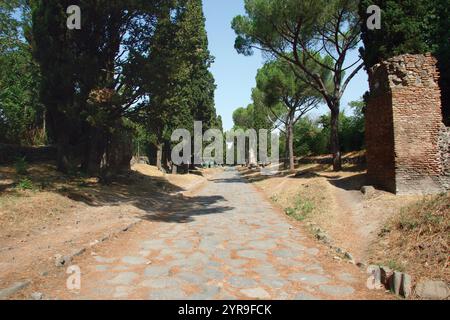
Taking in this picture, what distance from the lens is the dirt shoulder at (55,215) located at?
20.0 ft

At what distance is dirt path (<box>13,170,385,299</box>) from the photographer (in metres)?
4.80

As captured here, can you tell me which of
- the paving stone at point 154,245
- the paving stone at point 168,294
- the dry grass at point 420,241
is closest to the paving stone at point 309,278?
the dry grass at point 420,241

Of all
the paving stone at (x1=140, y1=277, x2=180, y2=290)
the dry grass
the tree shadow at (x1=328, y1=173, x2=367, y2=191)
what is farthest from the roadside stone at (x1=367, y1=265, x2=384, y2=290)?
the tree shadow at (x1=328, y1=173, x2=367, y2=191)

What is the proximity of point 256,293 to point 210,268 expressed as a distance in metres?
1.27

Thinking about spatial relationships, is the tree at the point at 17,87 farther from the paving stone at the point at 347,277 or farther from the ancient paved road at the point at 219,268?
→ the paving stone at the point at 347,277

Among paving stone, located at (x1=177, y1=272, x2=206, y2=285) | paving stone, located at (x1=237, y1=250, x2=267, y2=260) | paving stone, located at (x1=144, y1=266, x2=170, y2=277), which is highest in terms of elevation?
paving stone, located at (x1=144, y1=266, x2=170, y2=277)

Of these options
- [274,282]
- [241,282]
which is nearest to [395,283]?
[274,282]

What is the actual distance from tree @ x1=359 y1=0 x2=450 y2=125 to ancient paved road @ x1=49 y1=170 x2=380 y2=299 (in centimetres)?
1134

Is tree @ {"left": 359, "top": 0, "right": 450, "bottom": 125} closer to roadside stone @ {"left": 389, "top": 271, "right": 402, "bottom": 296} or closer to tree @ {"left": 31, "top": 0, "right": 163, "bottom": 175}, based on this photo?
tree @ {"left": 31, "top": 0, "right": 163, "bottom": 175}

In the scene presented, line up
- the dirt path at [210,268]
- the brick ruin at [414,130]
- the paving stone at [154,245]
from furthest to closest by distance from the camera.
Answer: the brick ruin at [414,130] < the paving stone at [154,245] < the dirt path at [210,268]

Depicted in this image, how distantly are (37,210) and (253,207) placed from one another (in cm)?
735

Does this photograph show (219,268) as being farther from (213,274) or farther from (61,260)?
(61,260)

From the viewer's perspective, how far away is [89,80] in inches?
631
